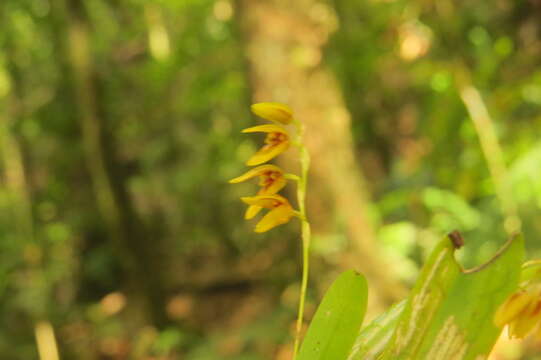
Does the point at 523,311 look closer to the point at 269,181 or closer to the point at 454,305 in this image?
the point at 454,305

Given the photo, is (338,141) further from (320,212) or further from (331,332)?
(331,332)

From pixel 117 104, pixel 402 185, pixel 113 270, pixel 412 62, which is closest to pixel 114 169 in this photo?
pixel 117 104

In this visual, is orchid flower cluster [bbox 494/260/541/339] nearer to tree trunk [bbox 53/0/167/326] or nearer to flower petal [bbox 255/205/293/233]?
flower petal [bbox 255/205/293/233]

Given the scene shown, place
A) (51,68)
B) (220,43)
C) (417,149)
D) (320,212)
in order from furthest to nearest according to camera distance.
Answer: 1. (51,68)
2. (417,149)
3. (220,43)
4. (320,212)

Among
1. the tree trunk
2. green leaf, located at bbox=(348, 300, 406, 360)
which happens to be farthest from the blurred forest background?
green leaf, located at bbox=(348, 300, 406, 360)

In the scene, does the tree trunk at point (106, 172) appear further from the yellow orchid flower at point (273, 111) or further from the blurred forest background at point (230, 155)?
the yellow orchid flower at point (273, 111)

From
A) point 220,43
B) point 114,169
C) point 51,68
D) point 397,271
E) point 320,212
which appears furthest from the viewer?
point 51,68

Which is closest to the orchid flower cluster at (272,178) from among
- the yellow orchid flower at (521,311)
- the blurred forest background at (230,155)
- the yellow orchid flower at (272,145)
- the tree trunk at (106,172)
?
the yellow orchid flower at (272,145)
